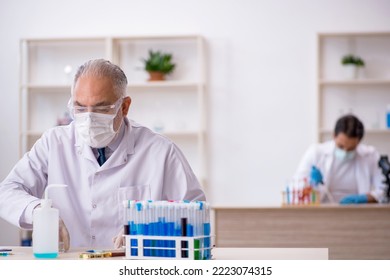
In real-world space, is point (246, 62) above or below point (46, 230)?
above

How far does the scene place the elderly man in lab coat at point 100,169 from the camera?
1.96 m

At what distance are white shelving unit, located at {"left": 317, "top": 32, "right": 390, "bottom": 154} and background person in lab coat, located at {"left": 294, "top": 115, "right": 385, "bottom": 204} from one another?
671 millimetres

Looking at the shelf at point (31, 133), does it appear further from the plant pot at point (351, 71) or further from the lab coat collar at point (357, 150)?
the plant pot at point (351, 71)

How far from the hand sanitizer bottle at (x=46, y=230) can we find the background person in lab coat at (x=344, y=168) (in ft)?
8.88

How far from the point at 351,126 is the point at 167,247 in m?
2.69

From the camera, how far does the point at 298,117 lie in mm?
5109

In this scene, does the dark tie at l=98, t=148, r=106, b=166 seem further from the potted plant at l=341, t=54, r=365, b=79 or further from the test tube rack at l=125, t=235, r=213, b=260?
the potted plant at l=341, t=54, r=365, b=79

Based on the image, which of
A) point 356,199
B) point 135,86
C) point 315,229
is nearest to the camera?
point 315,229

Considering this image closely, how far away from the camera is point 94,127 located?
6.38ft

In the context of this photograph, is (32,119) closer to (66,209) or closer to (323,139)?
(323,139)

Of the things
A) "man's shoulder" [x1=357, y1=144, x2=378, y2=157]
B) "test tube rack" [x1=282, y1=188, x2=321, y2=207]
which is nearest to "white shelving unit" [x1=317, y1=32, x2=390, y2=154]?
"man's shoulder" [x1=357, y1=144, x2=378, y2=157]

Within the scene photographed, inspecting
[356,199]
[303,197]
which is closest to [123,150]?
[303,197]

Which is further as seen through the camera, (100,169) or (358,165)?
(358,165)

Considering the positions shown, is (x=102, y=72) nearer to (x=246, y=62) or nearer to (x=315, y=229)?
(x=315, y=229)
